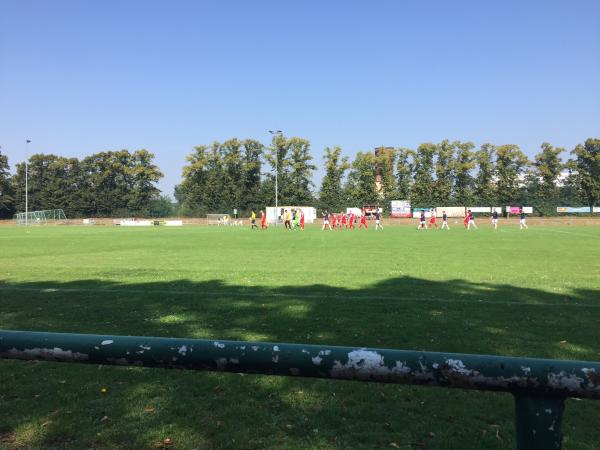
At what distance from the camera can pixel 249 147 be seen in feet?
299

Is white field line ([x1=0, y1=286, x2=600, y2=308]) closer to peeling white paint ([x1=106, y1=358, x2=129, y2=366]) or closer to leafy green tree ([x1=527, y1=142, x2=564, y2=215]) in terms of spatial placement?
peeling white paint ([x1=106, y1=358, x2=129, y2=366])

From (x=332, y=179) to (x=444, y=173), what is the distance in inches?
758

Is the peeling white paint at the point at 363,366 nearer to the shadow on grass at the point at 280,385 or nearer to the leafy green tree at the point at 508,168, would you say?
the shadow on grass at the point at 280,385

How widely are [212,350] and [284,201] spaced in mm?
87325

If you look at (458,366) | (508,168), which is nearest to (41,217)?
(508,168)

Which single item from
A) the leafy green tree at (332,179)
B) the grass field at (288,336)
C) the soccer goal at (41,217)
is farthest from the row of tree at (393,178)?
the grass field at (288,336)

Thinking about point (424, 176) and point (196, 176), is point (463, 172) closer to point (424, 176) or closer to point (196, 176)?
point (424, 176)

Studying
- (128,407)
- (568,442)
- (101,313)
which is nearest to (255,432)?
(128,407)

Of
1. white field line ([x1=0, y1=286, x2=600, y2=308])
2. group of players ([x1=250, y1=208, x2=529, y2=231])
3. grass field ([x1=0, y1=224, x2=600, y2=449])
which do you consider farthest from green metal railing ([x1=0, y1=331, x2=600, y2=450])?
group of players ([x1=250, y1=208, x2=529, y2=231])

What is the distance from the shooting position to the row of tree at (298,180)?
81625mm

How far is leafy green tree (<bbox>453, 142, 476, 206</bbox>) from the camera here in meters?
82.8

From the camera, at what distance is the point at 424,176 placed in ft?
277

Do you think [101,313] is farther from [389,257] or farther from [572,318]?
[389,257]

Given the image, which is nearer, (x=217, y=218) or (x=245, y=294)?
(x=245, y=294)
